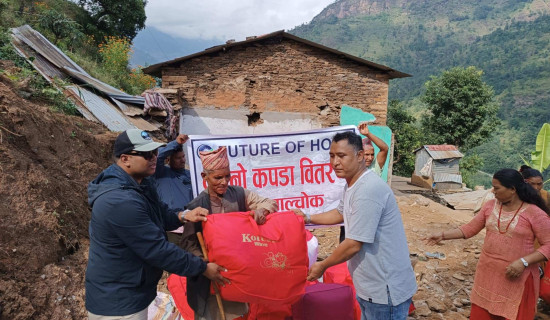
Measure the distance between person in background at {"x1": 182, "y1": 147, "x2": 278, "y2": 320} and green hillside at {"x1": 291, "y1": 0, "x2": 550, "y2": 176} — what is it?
1987 inches

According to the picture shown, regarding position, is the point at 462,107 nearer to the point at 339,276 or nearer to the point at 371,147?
the point at 371,147

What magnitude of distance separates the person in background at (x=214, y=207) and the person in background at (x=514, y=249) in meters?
2.09

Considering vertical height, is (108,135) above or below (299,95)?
below

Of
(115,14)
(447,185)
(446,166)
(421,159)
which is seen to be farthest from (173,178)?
(115,14)

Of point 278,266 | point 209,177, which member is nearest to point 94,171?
point 209,177

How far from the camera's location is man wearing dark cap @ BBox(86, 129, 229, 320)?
1.94 m

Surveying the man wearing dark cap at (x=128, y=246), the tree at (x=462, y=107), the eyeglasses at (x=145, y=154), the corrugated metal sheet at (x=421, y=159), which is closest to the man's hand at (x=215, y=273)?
the man wearing dark cap at (x=128, y=246)

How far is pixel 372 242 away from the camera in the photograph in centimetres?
213

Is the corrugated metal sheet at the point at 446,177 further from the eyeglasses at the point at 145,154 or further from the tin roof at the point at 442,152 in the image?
the eyeglasses at the point at 145,154

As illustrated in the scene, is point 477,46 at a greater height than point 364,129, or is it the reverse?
point 477,46

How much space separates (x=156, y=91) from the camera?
8.66 metres

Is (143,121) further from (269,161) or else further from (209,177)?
(209,177)

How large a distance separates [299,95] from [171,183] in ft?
20.5

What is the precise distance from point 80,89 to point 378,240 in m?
7.52
